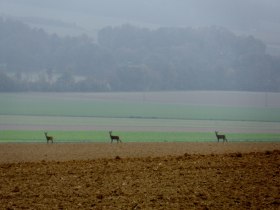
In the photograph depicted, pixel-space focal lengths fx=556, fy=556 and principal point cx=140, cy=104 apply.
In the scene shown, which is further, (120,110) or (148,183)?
(120,110)

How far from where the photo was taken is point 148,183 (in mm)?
10695

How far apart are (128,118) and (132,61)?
35.0 ft

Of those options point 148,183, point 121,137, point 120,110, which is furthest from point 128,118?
point 148,183

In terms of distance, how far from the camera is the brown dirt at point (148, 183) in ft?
30.1

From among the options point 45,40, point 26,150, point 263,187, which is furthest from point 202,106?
point 263,187

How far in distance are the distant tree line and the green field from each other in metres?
2.15

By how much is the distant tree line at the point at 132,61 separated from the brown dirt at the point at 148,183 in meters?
40.6

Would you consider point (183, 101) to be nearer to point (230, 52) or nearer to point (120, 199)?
point (230, 52)

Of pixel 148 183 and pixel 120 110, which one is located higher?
pixel 120 110

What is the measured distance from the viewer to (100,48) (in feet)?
191

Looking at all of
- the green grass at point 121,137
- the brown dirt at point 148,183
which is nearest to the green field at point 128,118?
the green grass at point 121,137

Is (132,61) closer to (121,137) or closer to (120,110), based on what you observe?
(120,110)

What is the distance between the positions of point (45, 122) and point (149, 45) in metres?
19.5

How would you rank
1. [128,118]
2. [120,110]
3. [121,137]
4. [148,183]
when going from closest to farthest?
[148,183] → [121,137] → [128,118] → [120,110]
